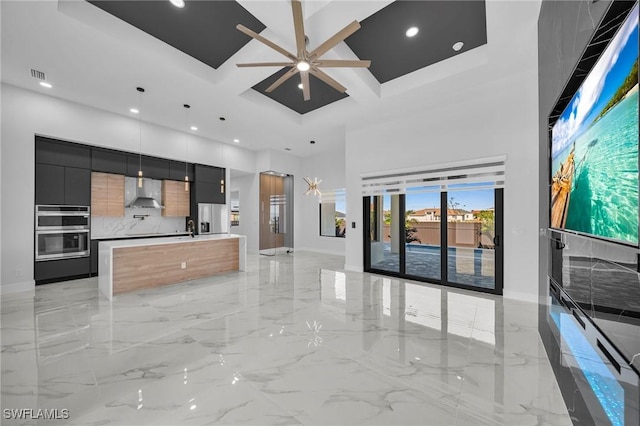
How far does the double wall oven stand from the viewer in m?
4.87

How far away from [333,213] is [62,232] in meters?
7.12

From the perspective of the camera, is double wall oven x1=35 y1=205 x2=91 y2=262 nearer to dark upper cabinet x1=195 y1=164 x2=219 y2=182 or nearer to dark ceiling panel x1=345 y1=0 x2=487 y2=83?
dark upper cabinet x1=195 y1=164 x2=219 y2=182

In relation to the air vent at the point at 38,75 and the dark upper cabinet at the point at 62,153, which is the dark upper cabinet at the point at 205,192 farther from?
the air vent at the point at 38,75

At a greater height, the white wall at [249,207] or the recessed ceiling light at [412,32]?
the recessed ceiling light at [412,32]

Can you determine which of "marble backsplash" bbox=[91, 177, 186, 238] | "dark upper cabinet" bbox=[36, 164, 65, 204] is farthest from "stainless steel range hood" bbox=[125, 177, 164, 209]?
"dark upper cabinet" bbox=[36, 164, 65, 204]

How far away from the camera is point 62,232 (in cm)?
514

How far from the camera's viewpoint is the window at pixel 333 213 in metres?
8.98

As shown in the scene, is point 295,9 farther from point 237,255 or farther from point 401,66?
point 237,255

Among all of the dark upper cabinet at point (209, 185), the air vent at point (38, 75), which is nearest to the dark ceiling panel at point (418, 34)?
the air vent at point (38, 75)

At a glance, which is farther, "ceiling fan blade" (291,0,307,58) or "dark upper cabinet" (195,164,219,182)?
"dark upper cabinet" (195,164,219,182)

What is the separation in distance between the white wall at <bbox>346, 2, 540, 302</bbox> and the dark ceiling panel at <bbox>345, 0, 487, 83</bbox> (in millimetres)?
316

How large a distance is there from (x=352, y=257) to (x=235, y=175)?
18.6 feet

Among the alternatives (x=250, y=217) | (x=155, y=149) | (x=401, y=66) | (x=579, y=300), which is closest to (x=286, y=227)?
(x=250, y=217)

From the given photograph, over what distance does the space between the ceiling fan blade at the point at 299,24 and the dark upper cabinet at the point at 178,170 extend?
5.69m
